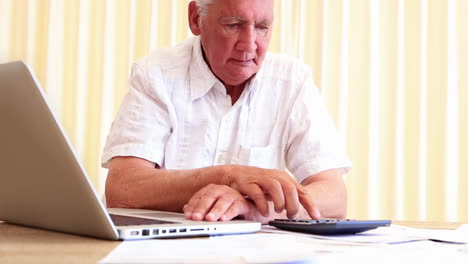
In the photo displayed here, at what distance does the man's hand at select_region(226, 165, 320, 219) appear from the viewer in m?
1.18

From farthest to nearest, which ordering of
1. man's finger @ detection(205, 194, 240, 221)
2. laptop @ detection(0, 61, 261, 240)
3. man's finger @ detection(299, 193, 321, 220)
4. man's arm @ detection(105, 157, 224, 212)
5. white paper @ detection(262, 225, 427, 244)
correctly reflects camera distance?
man's arm @ detection(105, 157, 224, 212), man's finger @ detection(299, 193, 321, 220), man's finger @ detection(205, 194, 240, 221), white paper @ detection(262, 225, 427, 244), laptop @ detection(0, 61, 261, 240)

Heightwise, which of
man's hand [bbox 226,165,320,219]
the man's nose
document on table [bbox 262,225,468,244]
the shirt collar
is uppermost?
the man's nose

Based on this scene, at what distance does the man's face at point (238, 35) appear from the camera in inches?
68.7

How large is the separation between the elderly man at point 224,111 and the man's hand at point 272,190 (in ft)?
1.20

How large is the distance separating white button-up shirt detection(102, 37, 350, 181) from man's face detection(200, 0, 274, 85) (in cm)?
8

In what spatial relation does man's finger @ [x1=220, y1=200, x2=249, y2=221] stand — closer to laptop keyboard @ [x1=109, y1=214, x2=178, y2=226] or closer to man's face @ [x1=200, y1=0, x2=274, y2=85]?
laptop keyboard @ [x1=109, y1=214, x2=178, y2=226]

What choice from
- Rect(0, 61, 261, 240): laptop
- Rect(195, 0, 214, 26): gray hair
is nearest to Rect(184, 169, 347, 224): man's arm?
Rect(0, 61, 261, 240): laptop

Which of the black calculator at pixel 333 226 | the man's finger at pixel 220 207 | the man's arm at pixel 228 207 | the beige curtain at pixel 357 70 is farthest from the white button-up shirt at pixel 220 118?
the beige curtain at pixel 357 70

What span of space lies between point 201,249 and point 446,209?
2.67 m

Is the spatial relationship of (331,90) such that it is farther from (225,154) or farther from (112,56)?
(225,154)

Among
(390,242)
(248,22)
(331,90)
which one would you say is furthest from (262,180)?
(331,90)

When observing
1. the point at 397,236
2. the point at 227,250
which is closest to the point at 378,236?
the point at 397,236

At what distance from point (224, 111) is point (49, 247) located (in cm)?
116

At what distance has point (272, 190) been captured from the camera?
119cm
